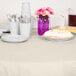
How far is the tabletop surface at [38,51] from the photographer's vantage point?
1025mm

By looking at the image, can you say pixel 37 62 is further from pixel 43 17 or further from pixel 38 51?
pixel 43 17

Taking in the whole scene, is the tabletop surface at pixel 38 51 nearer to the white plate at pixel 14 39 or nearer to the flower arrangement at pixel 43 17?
the white plate at pixel 14 39

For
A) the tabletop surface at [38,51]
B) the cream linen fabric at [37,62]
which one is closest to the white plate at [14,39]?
the tabletop surface at [38,51]

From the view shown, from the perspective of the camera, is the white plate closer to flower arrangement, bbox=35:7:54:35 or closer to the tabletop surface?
the tabletop surface

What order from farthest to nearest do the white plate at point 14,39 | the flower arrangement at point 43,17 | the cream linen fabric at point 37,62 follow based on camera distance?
the flower arrangement at point 43,17 < the white plate at point 14,39 < the cream linen fabric at point 37,62

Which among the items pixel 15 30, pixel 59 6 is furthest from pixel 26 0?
pixel 15 30

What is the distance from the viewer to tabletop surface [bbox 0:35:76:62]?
1.03 metres

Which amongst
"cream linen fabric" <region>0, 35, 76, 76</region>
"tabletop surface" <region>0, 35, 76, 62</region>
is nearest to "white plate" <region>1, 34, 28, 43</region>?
"tabletop surface" <region>0, 35, 76, 62</region>

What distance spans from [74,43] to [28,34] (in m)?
0.39

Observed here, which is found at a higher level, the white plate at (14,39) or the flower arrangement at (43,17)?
the flower arrangement at (43,17)

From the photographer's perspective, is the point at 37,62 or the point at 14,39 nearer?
the point at 37,62

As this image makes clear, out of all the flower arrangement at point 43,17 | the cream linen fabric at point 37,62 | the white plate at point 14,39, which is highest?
the flower arrangement at point 43,17

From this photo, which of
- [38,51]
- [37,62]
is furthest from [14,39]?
[37,62]

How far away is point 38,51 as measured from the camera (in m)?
1.14
